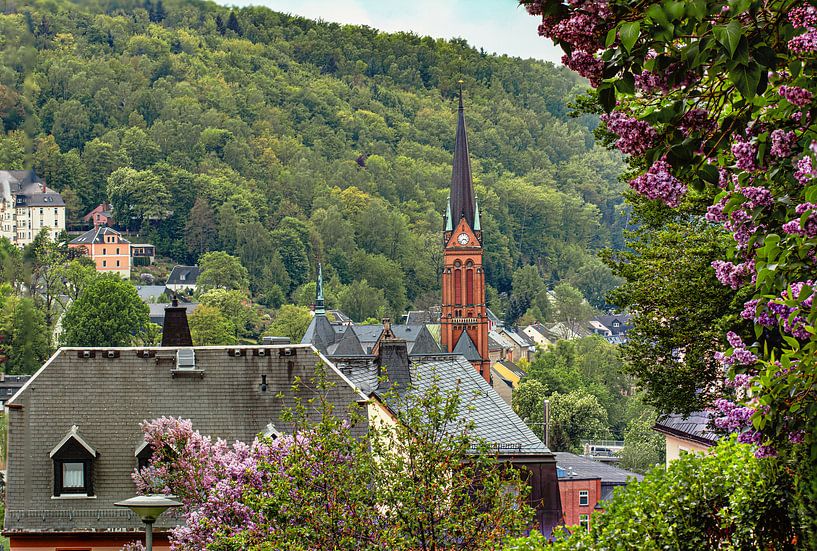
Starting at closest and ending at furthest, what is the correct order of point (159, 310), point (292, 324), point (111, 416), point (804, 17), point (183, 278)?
point (804, 17)
point (111, 416)
point (292, 324)
point (159, 310)
point (183, 278)

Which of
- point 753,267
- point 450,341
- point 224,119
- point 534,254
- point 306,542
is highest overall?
point 224,119

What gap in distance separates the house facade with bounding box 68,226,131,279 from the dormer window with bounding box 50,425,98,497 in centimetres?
12703

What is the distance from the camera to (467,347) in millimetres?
103938

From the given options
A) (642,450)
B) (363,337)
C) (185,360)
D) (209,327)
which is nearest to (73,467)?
(185,360)

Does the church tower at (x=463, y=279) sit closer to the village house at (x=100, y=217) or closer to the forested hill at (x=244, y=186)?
the forested hill at (x=244, y=186)

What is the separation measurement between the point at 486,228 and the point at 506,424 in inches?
5965

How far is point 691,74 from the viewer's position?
709 cm

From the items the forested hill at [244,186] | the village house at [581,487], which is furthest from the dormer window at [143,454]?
the forested hill at [244,186]

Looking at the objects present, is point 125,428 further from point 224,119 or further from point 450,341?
point 224,119

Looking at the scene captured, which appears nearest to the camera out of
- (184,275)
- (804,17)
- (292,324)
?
(804,17)

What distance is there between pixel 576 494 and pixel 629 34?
→ 4005 cm

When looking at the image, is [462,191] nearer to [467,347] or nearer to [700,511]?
[467,347]

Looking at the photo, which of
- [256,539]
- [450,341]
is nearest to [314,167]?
[450,341]

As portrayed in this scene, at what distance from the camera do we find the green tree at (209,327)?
10962cm
